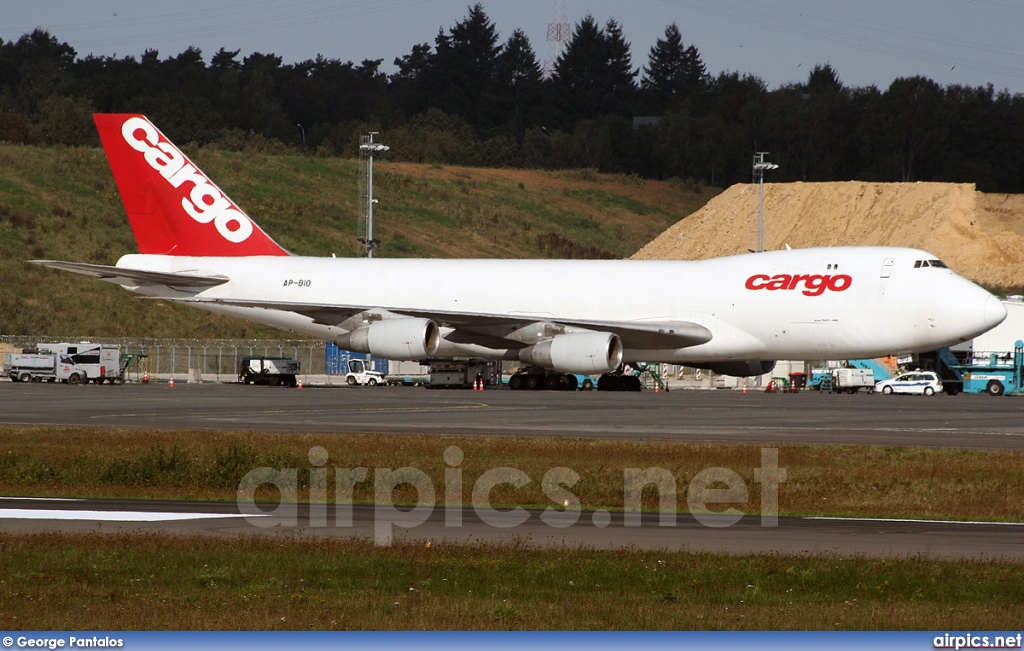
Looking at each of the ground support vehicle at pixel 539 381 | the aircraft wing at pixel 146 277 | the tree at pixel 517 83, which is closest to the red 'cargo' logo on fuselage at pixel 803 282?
the ground support vehicle at pixel 539 381

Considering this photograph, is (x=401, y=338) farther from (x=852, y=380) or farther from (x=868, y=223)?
(x=868, y=223)

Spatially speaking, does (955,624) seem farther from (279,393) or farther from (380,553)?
(279,393)

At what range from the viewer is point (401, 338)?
44.0 meters

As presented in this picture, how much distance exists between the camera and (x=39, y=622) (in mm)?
9359

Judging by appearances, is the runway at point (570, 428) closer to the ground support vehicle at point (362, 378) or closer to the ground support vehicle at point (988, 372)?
the ground support vehicle at point (988, 372)

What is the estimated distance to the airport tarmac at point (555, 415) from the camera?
89.2 ft

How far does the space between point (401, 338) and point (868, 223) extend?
6975cm

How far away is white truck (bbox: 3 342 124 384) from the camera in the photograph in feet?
191

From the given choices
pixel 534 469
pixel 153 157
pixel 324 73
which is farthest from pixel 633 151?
pixel 534 469

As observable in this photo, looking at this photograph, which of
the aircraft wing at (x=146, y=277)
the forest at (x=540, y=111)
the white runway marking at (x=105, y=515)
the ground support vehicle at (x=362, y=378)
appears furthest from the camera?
the forest at (x=540, y=111)

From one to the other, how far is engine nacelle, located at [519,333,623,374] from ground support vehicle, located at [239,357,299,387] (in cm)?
1747

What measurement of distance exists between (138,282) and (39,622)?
4120 cm

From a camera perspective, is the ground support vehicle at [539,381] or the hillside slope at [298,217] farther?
the hillside slope at [298,217]

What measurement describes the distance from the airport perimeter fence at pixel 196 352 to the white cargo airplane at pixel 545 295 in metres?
16.5
